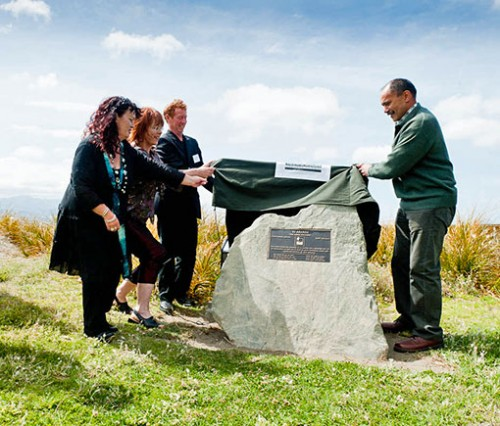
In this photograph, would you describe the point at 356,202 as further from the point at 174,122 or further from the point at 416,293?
the point at 174,122

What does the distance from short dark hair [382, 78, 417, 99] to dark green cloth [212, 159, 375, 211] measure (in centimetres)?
93

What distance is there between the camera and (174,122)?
656cm

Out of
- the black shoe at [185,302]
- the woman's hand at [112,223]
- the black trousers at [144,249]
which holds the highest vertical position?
the woman's hand at [112,223]

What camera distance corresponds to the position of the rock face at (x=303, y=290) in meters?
5.26

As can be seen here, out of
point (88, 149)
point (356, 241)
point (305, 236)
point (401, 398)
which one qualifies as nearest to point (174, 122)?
point (88, 149)

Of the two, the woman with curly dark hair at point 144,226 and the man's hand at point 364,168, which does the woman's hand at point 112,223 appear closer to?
the woman with curly dark hair at point 144,226

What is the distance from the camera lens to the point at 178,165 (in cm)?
650

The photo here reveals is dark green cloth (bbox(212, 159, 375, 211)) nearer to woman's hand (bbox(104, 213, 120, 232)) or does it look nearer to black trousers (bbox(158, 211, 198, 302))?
black trousers (bbox(158, 211, 198, 302))

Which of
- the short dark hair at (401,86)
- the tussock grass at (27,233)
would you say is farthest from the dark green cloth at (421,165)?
the tussock grass at (27,233)

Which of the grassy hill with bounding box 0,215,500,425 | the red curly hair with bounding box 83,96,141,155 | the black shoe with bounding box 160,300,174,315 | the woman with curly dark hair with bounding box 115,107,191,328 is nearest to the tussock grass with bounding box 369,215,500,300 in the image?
the grassy hill with bounding box 0,215,500,425

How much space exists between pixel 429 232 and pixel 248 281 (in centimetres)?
193

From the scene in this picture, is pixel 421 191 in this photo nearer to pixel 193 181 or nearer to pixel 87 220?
pixel 193 181

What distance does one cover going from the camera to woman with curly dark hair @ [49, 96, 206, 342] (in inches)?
190

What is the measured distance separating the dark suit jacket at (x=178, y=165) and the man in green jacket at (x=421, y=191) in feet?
7.50
